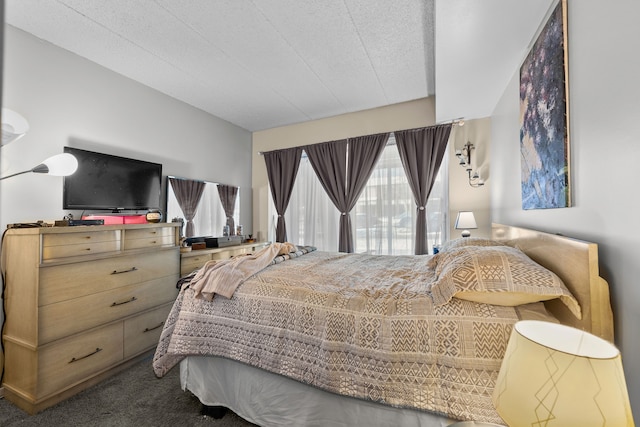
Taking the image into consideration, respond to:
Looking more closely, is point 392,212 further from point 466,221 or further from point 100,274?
point 100,274

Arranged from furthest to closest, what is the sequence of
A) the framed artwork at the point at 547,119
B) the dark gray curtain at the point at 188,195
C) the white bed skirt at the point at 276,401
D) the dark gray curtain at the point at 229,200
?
1. the dark gray curtain at the point at 229,200
2. the dark gray curtain at the point at 188,195
3. the framed artwork at the point at 547,119
4. the white bed skirt at the point at 276,401

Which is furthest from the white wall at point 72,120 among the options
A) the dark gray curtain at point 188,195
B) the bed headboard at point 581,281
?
the bed headboard at point 581,281

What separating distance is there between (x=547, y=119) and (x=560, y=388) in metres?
1.53

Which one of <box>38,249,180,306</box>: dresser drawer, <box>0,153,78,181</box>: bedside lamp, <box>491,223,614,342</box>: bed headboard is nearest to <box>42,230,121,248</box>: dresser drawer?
<box>38,249,180,306</box>: dresser drawer

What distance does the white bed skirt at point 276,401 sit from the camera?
138 cm

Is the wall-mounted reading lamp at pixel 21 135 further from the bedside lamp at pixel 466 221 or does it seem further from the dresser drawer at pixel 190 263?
the bedside lamp at pixel 466 221

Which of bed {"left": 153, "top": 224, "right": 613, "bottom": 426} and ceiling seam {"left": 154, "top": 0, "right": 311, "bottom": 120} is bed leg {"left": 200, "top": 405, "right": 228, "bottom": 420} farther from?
ceiling seam {"left": 154, "top": 0, "right": 311, "bottom": 120}

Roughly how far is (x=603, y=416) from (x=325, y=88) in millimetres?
3293

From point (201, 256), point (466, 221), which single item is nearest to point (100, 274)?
point (201, 256)

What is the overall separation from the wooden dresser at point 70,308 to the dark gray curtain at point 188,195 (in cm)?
102

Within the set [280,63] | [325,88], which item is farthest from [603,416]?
[325,88]

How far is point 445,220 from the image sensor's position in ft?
11.7

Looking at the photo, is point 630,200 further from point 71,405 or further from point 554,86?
point 71,405

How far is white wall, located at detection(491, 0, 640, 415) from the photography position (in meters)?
1.05
